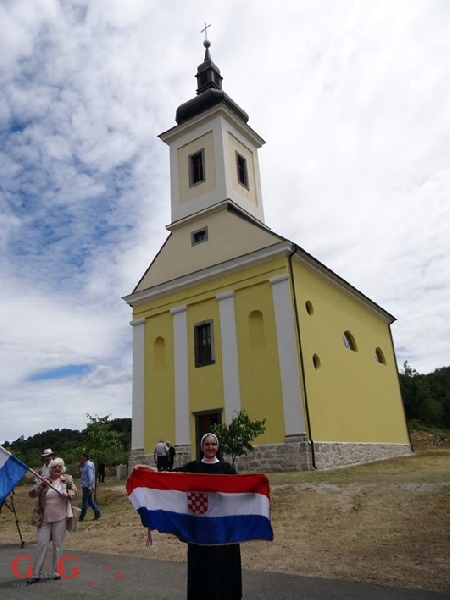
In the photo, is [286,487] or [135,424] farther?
[135,424]

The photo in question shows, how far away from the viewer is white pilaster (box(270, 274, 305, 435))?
55.8 ft

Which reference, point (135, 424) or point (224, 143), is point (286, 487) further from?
point (224, 143)

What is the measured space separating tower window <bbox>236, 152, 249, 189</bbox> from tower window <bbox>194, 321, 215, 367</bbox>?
804cm

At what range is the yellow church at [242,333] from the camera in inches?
699

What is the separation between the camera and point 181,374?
20.3 metres

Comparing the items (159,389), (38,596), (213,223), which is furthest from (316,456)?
(38,596)

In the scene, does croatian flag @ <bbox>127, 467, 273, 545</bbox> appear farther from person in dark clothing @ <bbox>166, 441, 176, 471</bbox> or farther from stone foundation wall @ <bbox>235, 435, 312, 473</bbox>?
person in dark clothing @ <bbox>166, 441, 176, 471</bbox>

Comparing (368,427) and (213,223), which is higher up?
(213,223)

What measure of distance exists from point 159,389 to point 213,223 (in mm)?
7500

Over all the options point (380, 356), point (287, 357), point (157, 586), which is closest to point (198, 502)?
point (157, 586)

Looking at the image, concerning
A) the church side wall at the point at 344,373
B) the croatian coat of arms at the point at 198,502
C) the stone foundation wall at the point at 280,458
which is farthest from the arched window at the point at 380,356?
the croatian coat of arms at the point at 198,502

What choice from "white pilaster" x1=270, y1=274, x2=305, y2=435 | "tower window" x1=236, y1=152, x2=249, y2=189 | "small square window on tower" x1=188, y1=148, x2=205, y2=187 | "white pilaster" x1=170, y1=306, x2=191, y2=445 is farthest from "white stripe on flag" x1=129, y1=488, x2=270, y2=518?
"tower window" x1=236, y1=152, x2=249, y2=189

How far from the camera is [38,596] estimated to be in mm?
5844

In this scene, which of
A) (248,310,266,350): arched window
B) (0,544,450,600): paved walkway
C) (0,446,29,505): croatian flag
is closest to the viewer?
(0,544,450,600): paved walkway
